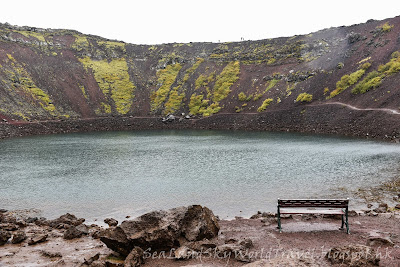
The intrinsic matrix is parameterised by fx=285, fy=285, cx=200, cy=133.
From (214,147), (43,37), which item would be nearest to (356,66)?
(214,147)

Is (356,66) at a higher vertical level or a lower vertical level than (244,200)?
higher

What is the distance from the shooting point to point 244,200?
2130cm

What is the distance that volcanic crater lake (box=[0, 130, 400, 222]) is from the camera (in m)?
21.4

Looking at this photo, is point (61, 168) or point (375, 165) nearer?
point (375, 165)

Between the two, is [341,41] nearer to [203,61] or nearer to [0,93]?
[203,61]

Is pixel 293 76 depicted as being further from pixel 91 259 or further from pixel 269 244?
pixel 91 259

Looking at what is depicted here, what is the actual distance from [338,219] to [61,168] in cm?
3181

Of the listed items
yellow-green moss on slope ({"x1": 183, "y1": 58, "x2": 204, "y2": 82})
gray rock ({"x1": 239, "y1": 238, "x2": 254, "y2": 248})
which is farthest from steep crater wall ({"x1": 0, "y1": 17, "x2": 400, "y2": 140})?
gray rock ({"x1": 239, "y1": 238, "x2": 254, "y2": 248})

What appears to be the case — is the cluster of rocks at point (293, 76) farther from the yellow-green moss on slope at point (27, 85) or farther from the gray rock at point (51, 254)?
the gray rock at point (51, 254)

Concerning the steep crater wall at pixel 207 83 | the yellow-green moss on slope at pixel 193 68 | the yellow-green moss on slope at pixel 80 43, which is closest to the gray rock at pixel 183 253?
the steep crater wall at pixel 207 83

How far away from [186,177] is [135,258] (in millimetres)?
19194

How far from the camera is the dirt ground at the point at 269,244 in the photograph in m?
10.1

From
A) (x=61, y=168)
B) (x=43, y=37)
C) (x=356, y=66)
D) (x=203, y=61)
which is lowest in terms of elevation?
(x=61, y=168)

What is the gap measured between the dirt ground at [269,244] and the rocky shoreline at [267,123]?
4242 centimetres
